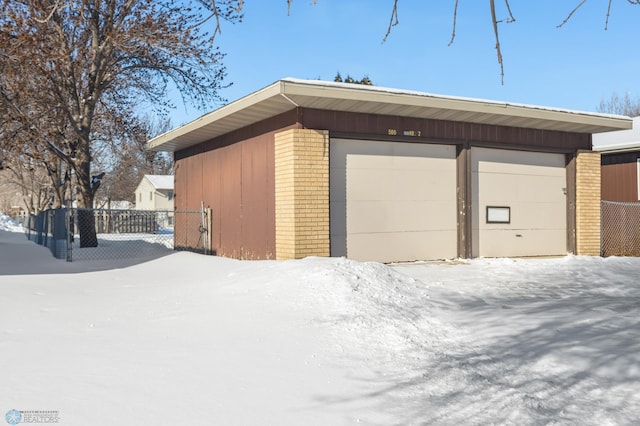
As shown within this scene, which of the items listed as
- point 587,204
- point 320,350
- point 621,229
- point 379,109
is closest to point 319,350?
point 320,350

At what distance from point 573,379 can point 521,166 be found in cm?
978

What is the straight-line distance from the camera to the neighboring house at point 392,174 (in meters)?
10.2

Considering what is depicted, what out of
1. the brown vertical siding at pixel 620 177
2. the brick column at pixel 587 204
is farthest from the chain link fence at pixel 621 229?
the brick column at pixel 587 204

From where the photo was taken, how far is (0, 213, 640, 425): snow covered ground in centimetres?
362

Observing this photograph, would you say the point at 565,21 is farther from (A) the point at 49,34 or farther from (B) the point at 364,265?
(A) the point at 49,34

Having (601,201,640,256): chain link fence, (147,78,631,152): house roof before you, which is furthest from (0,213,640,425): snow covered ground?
(601,201,640,256): chain link fence

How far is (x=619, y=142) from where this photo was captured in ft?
55.1

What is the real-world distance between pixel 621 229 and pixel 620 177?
6.15ft

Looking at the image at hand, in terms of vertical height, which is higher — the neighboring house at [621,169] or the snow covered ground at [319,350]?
the neighboring house at [621,169]

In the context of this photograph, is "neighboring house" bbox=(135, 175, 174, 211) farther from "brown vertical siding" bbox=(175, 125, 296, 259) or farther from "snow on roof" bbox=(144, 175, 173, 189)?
"brown vertical siding" bbox=(175, 125, 296, 259)

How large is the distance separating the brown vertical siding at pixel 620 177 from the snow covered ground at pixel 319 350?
876 cm

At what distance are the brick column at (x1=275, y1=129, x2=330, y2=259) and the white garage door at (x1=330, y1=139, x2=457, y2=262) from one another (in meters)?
0.41

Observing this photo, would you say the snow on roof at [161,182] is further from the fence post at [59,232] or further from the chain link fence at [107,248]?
the fence post at [59,232]

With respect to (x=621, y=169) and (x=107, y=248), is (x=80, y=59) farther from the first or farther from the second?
(x=621, y=169)
